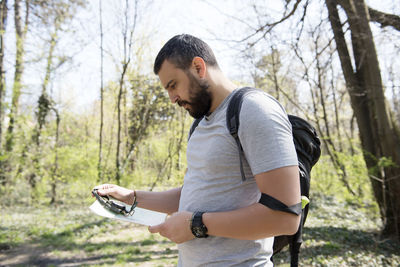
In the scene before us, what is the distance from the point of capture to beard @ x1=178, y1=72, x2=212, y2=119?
117 cm

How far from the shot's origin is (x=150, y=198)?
1.52 metres

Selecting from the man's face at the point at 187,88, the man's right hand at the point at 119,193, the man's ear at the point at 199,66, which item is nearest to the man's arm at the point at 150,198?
the man's right hand at the point at 119,193

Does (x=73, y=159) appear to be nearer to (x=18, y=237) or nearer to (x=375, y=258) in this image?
(x=18, y=237)

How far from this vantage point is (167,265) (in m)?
4.85

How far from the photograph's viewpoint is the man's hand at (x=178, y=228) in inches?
39.7

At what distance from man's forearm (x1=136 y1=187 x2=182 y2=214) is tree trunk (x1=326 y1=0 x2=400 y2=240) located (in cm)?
436

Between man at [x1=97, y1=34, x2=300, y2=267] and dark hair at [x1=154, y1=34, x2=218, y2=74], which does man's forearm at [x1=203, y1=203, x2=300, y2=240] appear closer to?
man at [x1=97, y1=34, x2=300, y2=267]

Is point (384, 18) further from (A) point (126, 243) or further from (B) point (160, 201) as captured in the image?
(A) point (126, 243)

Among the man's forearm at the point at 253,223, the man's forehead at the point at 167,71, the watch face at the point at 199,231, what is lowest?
the watch face at the point at 199,231

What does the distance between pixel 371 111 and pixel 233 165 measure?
17.6 ft

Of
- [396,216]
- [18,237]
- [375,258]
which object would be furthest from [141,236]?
[396,216]

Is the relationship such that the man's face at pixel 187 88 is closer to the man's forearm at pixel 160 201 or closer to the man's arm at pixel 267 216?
the man's arm at pixel 267 216

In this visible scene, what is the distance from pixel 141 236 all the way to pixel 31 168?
444 centimetres

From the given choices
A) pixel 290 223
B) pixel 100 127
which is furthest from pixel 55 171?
pixel 290 223
